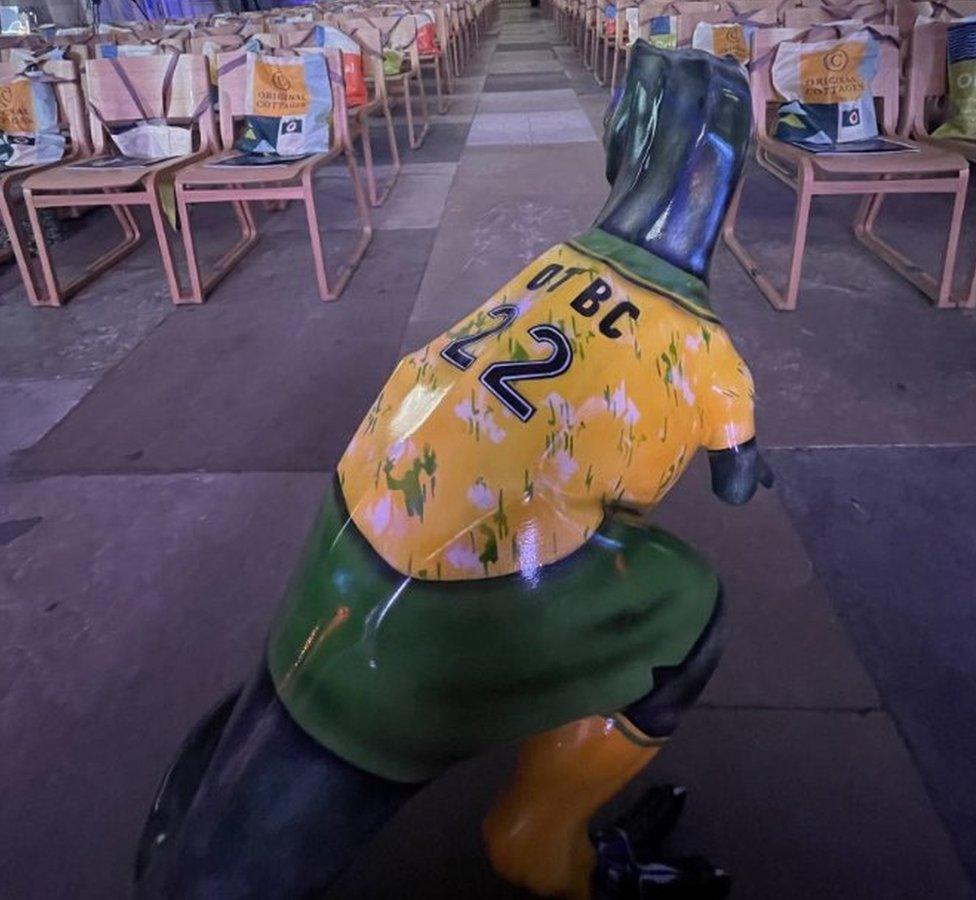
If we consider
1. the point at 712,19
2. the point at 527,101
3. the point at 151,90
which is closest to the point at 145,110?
the point at 151,90

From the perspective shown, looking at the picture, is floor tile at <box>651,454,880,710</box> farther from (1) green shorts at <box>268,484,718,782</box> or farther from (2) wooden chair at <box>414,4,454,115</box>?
(2) wooden chair at <box>414,4,454,115</box>

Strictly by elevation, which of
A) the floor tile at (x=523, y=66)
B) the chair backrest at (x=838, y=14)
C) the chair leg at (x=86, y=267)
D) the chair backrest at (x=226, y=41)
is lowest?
the chair leg at (x=86, y=267)

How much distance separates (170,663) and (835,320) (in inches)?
100

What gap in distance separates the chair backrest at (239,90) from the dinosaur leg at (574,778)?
3406 mm

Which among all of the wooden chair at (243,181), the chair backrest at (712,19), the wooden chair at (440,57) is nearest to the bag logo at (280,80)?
the wooden chair at (243,181)

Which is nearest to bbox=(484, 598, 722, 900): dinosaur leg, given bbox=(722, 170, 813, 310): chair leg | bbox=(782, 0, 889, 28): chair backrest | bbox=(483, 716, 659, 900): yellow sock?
bbox=(483, 716, 659, 900): yellow sock

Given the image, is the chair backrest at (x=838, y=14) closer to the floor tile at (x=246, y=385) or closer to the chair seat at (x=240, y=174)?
the floor tile at (x=246, y=385)

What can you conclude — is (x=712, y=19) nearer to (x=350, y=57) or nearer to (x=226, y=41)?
(x=350, y=57)

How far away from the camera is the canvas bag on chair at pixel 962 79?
3213 mm

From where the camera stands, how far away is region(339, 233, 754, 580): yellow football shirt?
74cm

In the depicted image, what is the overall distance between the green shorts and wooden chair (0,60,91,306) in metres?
3.46

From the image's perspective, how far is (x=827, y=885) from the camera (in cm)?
120

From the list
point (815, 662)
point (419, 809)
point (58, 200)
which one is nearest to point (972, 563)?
point (815, 662)

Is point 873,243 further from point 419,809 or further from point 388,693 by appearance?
point 388,693
